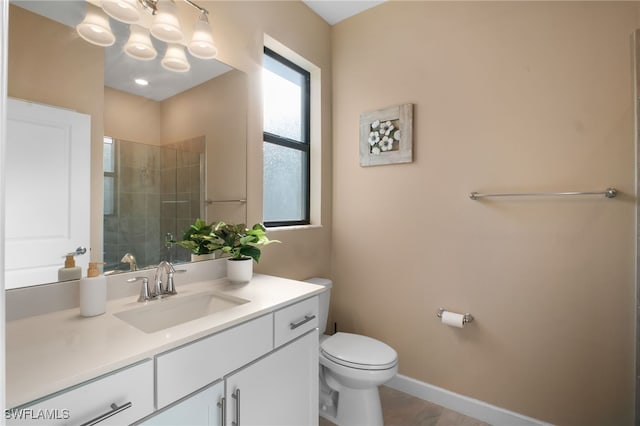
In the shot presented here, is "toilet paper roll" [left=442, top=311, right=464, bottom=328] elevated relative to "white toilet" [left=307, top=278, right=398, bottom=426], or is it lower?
elevated

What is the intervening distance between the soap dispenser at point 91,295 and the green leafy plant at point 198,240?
0.45 m

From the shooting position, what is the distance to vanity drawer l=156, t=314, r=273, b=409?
2.65ft

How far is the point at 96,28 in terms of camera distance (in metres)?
1.16

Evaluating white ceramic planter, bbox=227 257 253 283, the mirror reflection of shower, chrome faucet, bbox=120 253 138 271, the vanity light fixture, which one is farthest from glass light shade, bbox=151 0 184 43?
white ceramic planter, bbox=227 257 253 283

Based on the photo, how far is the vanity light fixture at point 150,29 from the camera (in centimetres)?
116

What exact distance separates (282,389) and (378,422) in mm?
783

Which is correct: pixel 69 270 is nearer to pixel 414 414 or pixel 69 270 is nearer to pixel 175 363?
pixel 175 363

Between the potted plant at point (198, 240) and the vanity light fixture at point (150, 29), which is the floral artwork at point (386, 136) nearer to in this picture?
the vanity light fixture at point (150, 29)

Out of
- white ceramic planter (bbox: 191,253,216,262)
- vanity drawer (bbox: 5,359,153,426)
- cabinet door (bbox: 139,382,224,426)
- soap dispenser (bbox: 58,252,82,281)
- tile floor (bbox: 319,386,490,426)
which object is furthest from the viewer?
tile floor (bbox: 319,386,490,426)

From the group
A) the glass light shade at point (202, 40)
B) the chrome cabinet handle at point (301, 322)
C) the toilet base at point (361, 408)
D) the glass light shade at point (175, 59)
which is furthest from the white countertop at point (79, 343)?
the glass light shade at point (202, 40)

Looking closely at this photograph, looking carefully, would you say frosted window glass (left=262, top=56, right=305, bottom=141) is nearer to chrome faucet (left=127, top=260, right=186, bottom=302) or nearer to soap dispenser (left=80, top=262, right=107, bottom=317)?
chrome faucet (left=127, top=260, right=186, bottom=302)

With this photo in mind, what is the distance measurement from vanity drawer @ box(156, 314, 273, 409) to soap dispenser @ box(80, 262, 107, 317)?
1.33 feet

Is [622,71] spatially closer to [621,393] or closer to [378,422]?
[621,393]

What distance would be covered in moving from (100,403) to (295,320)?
69cm
